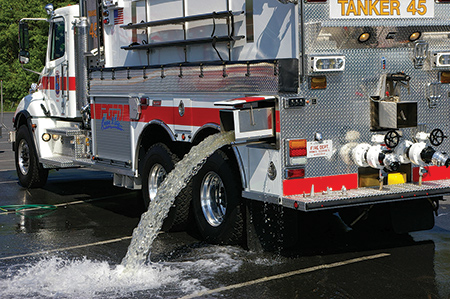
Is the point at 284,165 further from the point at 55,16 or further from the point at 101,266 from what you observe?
the point at 55,16

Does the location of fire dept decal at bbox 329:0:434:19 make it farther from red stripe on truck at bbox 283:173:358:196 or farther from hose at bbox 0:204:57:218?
hose at bbox 0:204:57:218

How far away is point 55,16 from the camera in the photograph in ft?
41.0

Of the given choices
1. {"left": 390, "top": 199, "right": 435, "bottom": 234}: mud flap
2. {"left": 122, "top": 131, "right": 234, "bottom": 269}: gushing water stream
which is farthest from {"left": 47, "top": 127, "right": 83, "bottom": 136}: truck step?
{"left": 390, "top": 199, "right": 435, "bottom": 234}: mud flap

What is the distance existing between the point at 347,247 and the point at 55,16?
682cm

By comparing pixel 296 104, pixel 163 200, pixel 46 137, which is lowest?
pixel 163 200

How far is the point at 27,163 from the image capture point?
1330cm

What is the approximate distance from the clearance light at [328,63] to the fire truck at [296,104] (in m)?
0.01

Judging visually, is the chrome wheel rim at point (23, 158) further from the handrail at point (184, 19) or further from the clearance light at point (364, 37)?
the clearance light at point (364, 37)

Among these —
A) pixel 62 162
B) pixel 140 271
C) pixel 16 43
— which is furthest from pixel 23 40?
pixel 16 43

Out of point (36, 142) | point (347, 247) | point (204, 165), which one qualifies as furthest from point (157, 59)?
point (36, 142)

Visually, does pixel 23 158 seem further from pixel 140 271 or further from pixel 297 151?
pixel 297 151

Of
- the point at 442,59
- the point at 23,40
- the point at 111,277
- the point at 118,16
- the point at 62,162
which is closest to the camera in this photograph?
the point at 111,277

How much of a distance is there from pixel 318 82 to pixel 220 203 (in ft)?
6.21

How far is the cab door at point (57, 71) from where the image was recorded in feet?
40.4
